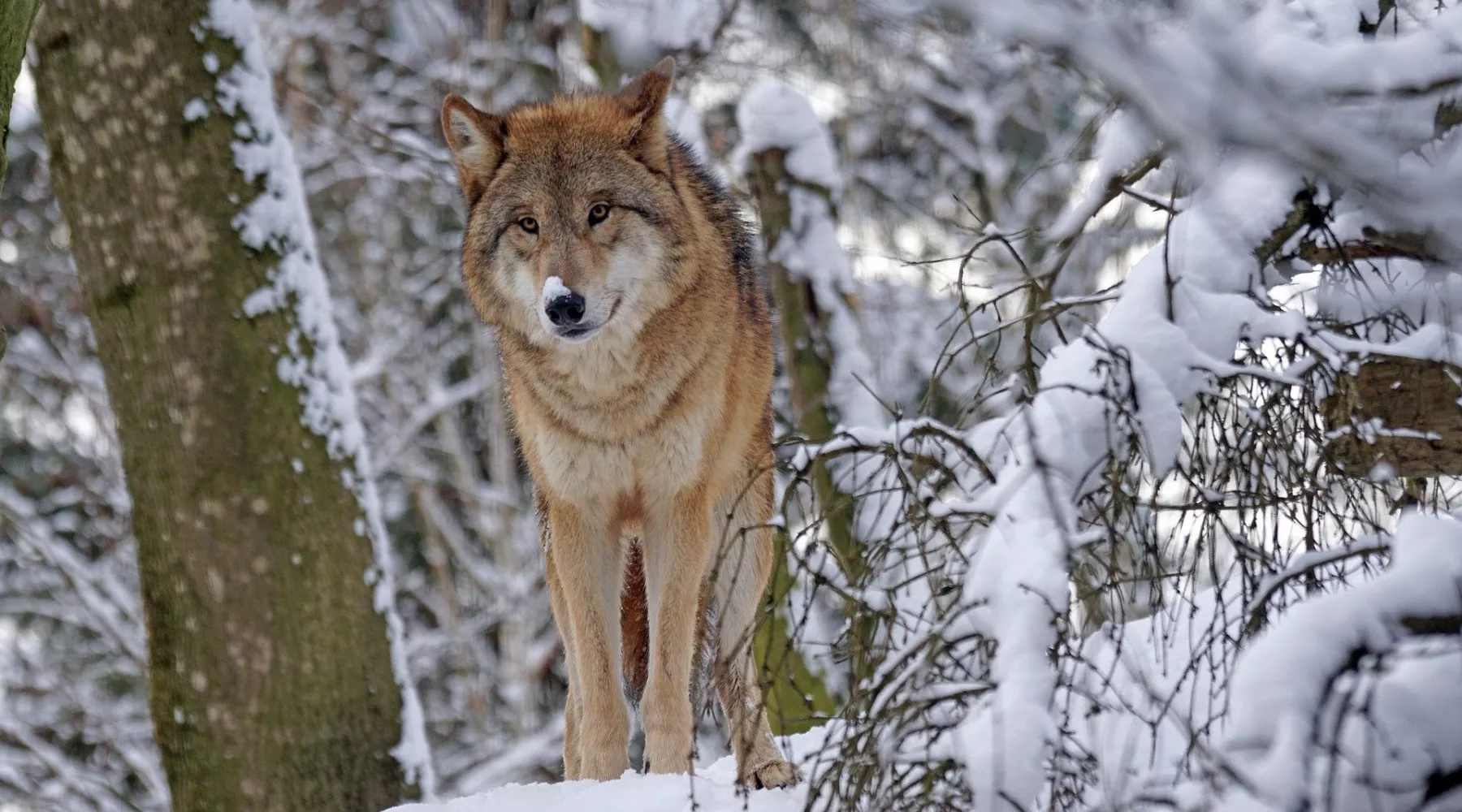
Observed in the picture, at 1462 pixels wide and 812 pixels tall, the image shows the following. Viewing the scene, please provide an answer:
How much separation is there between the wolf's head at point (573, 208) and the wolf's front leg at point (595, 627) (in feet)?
2.18

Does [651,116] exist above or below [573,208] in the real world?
above

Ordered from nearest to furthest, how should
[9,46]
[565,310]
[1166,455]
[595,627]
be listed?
[1166,455] < [9,46] < [565,310] < [595,627]

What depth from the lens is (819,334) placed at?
303 inches

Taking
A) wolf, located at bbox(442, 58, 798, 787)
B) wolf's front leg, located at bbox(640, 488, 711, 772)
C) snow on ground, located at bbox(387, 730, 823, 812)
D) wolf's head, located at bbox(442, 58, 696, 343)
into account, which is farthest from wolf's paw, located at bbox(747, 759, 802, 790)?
wolf's head, located at bbox(442, 58, 696, 343)

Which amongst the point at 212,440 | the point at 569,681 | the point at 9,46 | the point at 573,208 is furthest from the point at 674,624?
the point at 9,46

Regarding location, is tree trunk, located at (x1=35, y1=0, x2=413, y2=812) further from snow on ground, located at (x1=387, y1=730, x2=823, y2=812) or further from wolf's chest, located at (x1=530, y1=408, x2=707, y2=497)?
snow on ground, located at (x1=387, y1=730, x2=823, y2=812)

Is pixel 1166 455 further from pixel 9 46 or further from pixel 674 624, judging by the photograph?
pixel 9 46

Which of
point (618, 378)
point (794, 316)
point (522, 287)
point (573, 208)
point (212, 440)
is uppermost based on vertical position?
point (794, 316)

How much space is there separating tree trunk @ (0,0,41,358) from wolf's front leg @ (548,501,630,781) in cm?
185

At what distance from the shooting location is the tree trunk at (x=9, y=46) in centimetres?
303

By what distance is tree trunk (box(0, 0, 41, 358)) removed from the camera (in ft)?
9.94

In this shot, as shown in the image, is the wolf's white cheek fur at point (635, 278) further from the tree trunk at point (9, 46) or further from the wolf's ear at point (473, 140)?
the tree trunk at point (9, 46)

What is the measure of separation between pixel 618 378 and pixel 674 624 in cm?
87

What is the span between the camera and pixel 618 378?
4457mm
